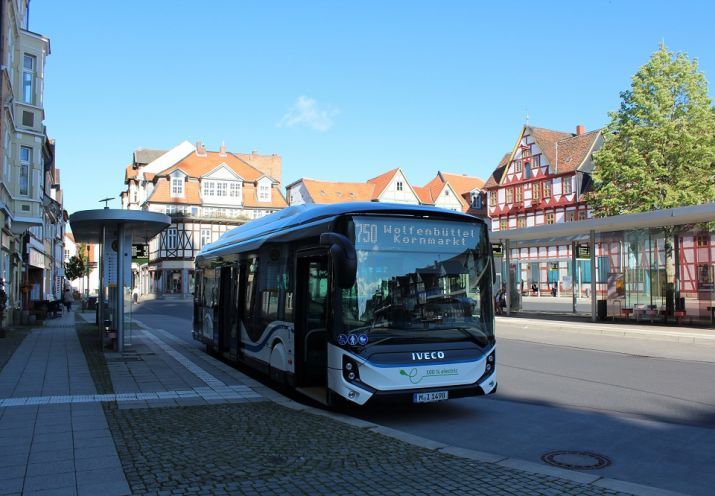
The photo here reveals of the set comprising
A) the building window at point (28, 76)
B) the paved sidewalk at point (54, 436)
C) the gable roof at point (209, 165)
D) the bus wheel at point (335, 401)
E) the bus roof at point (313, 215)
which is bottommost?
the paved sidewalk at point (54, 436)

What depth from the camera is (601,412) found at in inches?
329

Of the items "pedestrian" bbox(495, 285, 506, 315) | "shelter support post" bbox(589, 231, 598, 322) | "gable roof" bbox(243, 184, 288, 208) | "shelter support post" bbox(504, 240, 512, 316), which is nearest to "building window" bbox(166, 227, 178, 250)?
"gable roof" bbox(243, 184, 288, 208)

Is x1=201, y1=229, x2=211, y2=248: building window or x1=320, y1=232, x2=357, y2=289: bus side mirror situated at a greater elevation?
x1=201, y1=229, x2=211, y2=248: building window

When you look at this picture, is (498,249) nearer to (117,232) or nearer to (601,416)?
(117,232)

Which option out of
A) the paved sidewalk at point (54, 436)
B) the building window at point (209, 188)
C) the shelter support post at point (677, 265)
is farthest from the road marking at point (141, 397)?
the building window at point (209, 188)

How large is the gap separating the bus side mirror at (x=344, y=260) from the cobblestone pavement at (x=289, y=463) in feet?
5.51

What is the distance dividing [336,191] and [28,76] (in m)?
52.6

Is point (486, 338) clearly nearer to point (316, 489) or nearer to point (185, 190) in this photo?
point (316, 489)

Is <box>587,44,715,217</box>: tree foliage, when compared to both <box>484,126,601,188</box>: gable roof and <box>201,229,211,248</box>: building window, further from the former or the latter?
<box>201,229,211,248</box>: building window

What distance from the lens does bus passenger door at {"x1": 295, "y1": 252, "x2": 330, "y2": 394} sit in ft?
29.3

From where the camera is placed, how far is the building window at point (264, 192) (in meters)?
69.2

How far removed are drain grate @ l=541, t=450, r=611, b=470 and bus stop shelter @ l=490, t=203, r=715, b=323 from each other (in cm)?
1475

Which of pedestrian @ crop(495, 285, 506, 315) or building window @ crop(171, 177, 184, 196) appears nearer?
pedestrian @ crop(495, 285, 506, 315)

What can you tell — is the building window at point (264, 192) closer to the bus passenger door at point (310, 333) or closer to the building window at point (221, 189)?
the building window at point (221, 189)
